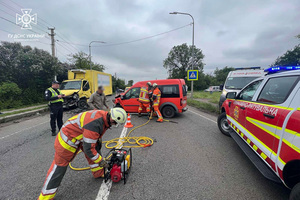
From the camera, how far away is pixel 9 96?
10.0 metres

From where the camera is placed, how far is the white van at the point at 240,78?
6.94 m

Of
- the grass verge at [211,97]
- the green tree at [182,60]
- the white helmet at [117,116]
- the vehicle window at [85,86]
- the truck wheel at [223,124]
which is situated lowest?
the truck wheel at [223,124]

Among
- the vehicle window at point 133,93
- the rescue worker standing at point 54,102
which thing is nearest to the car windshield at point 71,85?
the vehicle window at point 133,93

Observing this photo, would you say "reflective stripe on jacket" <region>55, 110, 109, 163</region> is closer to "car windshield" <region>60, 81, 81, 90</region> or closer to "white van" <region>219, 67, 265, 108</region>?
"white van" <region>219, 67, 265, 108</region>

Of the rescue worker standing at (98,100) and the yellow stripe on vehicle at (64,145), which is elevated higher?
the rescue worker standing at (98,100)

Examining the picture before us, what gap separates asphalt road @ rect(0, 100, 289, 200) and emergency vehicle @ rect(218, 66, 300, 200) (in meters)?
0.44

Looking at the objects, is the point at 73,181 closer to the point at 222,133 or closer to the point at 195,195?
the point at 195,195

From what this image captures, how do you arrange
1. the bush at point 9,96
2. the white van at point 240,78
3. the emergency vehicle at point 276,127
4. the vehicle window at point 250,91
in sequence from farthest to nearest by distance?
the bush at point 9,96 → the white van at point 240,78 → the vehicle window at point 250,91 → the emergency vehicle at point 276,127

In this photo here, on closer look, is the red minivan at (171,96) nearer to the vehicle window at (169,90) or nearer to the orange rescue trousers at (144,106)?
the vehicle window at (169,90)

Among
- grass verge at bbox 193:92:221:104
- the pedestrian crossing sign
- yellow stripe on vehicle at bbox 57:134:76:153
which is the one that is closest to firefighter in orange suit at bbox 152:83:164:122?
yellow stripe on vehicle at bbox 57:134:76:153

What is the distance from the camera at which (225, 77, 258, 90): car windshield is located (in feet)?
23.0

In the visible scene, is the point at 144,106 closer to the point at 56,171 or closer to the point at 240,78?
the point at 56,171

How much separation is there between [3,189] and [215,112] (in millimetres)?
8523

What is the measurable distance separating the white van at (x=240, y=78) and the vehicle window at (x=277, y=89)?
4.81 meters
